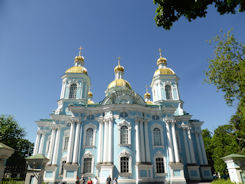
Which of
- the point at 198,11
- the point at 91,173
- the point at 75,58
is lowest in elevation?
the point at 91,173

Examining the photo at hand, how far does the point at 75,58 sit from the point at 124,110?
15.7 metres

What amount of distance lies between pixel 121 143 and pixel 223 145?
59.6 ft

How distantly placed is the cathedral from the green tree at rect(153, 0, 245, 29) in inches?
584

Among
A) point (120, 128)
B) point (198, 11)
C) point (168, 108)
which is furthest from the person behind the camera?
point (168, 108)

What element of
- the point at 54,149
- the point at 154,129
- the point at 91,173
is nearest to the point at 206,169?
the point at 154,129

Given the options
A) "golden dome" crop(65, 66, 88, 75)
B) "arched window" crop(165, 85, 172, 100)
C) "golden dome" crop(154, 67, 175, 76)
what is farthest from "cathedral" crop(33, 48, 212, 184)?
"golden dome" crop(154, 67, 175, 76)

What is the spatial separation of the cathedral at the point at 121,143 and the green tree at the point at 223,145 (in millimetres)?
4851

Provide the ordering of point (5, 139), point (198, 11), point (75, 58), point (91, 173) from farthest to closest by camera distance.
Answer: point (75, 58) < point (5, 139) < point (91, 173) < point (198, 11)

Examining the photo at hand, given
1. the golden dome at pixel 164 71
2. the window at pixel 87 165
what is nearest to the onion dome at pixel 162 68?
the golden dome at pixel 164 71

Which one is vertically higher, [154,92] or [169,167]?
[154,92]

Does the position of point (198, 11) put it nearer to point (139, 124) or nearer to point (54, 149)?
point (139, 124)

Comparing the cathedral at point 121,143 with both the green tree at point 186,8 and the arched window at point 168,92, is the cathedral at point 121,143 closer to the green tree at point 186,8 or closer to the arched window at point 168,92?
the arched window at point 168,92

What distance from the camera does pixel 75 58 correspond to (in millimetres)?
31219

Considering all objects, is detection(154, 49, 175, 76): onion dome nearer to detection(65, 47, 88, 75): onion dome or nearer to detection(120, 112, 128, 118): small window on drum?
detection(120, 112, 128, 118): small window on drum
